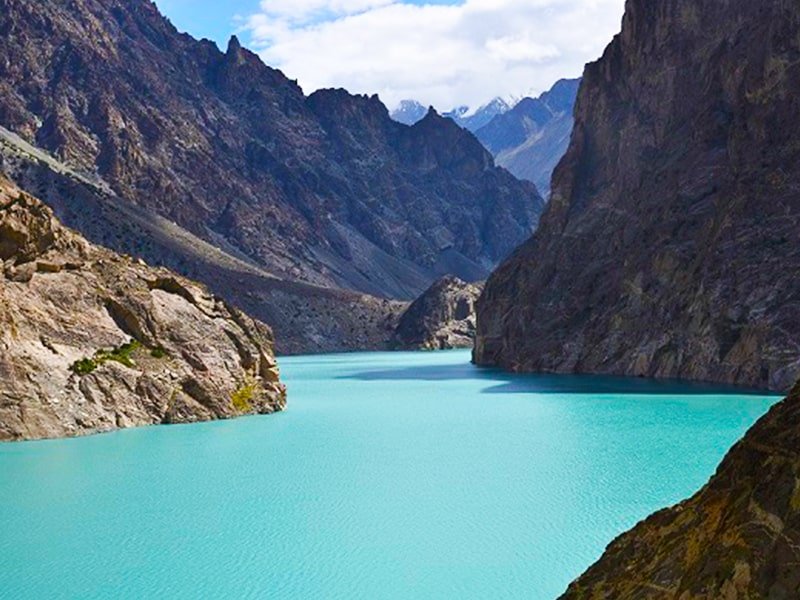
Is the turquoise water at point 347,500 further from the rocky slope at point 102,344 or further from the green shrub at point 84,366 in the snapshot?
the green shrub at point 84,366

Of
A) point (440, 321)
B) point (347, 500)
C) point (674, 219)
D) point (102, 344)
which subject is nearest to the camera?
point (347, 500)

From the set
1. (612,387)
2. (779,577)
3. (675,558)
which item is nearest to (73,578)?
(675,558)

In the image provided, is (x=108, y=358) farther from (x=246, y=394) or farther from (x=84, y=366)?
(x=246, y=394)

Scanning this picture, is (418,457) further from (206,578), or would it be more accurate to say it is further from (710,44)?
(710,44)

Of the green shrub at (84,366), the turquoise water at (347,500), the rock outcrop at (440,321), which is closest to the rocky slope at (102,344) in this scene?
the green shrub at (84,366)

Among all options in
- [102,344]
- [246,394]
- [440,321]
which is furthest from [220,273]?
[102,344]


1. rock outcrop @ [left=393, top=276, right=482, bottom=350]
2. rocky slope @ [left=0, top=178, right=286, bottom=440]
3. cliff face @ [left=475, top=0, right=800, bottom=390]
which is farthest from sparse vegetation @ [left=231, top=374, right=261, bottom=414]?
rock outcrop @ [left=393, top=276, right=482, bottom=350]
